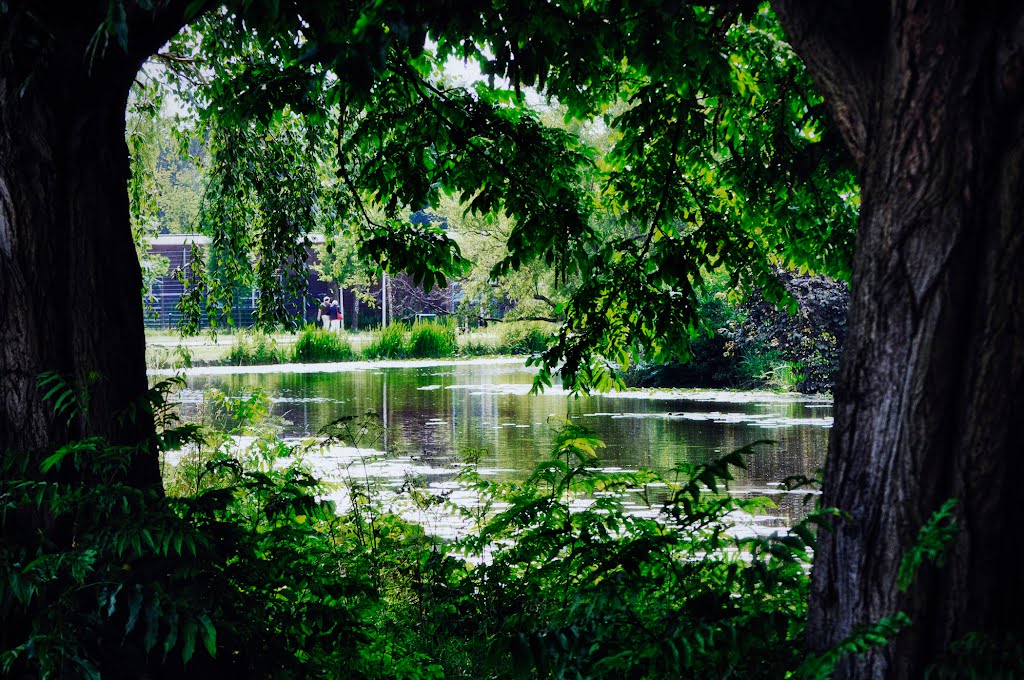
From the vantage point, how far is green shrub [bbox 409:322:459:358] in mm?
28625

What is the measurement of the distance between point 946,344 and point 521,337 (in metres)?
28.2

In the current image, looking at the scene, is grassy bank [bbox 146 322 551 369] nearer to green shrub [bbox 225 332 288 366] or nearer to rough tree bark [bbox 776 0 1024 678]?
green shrub [bbox 225 332 288 366]

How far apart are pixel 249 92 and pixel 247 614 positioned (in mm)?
2739

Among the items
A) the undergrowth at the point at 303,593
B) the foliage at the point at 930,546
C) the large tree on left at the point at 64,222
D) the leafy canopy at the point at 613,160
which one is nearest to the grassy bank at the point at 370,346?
the leafy canopy at the point at 613,160

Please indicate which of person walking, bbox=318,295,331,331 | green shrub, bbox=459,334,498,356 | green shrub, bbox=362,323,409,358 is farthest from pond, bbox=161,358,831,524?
person walking, bbox=318,295,331,331

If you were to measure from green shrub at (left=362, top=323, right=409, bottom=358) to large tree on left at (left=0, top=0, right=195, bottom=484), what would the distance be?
23158 millimetres

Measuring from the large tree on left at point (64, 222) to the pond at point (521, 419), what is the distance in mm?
2725

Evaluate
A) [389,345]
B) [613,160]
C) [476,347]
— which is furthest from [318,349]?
[613,160]

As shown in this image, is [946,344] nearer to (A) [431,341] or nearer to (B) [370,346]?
(B) [370,346]

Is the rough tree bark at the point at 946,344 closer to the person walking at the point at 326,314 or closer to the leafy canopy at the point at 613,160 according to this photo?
the leafy canopy at the point at 613,160

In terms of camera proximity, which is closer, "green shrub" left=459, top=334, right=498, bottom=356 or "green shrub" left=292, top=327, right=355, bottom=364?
"green shrub" left=292, top=327, right=355, bottom=364

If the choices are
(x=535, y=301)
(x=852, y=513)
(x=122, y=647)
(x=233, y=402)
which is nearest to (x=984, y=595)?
(x=852, y=513)

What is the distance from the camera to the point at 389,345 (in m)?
27.8

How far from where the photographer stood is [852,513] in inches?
116
